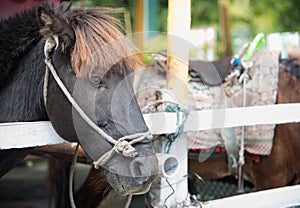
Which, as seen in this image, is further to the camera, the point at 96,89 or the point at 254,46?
the point at 254,46

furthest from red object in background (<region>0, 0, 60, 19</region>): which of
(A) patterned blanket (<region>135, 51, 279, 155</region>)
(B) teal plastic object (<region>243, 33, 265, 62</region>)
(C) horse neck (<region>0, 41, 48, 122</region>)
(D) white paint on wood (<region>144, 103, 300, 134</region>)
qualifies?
(D) white paint on wood (<region>144, 103, 300, 134</region>)

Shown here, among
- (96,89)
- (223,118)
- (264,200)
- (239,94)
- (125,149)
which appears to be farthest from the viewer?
(239,94)

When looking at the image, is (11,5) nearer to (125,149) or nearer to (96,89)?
(96,89)

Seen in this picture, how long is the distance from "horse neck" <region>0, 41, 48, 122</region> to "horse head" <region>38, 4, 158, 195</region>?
0.53 feet

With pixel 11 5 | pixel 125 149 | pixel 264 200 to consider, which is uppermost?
pixel 11 5

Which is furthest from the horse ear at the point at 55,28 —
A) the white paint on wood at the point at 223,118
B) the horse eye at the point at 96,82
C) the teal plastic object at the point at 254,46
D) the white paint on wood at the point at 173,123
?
the teal plastic object at the point at 254,46

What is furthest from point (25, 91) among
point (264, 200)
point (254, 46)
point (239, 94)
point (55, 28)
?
point (254, 46)

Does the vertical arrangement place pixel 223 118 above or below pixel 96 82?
below

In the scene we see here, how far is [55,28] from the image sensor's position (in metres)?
1.87

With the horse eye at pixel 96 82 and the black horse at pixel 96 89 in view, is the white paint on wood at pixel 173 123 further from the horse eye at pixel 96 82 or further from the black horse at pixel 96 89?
the horse eye at pixel 96 82

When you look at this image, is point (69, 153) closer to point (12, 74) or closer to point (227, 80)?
point (12, 74)

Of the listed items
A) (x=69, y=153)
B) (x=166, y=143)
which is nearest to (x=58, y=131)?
(x=166, y=143)

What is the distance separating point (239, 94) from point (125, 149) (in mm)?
2149

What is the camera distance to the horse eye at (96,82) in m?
1.88
